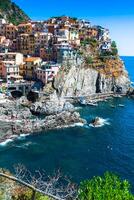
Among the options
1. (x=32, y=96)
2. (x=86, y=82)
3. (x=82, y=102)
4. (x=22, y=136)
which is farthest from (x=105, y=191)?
(x=86, y=82)

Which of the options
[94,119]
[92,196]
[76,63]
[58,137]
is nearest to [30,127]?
[58,137]

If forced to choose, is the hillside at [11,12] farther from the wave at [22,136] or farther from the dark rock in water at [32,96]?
the wave at [22,136]

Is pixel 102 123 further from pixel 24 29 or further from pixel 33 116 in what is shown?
pixel 24 29

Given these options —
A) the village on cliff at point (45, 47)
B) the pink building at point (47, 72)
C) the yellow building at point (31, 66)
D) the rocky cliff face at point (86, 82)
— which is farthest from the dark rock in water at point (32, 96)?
the yellow building at point (31, 66)

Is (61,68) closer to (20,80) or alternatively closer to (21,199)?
(20,80)

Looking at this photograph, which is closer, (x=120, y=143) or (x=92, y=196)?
(x=92, y=196)

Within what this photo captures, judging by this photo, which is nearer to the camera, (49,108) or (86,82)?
(49,108)

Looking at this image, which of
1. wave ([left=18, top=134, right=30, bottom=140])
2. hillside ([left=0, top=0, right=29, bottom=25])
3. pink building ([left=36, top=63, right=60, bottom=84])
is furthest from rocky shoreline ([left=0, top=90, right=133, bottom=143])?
hillside ([left=0, top=0, right=29, bottom=25])
